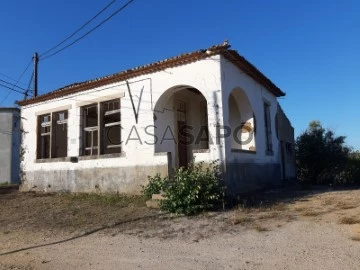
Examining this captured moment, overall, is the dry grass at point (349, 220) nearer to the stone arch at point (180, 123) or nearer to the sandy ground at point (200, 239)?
the sandy ground at point (200, 239)

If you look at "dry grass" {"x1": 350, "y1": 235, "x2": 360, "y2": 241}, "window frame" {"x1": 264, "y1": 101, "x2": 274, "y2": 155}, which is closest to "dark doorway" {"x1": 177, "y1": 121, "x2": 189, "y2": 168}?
"window frame" {"x1": 264, "y1": 101, "x2": 274, "y2": 155}

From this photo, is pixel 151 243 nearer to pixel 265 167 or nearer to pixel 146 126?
pixel 146 126

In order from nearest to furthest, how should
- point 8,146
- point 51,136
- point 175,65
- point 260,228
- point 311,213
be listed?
1. point 260,228
2. point 311,213
3. point 175,65
4. point 51,136
5. point 8,146

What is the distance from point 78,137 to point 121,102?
2.48 metres

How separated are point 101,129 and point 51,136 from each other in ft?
9.59

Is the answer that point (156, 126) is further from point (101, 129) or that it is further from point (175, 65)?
point (101, 129)

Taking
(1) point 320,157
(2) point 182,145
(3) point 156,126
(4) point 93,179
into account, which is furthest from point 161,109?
(1) point 320,157

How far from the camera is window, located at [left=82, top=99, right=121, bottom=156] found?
12984mm

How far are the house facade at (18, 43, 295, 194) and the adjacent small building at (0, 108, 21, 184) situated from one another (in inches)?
435

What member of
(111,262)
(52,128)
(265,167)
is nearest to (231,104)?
(265,167)

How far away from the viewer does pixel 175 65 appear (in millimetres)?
11125

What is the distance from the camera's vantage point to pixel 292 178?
17094mm

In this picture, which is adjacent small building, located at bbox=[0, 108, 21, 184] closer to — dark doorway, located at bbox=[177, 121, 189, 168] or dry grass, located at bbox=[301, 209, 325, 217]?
dark doorway, located at bbox=[177, 121, 189, 168]

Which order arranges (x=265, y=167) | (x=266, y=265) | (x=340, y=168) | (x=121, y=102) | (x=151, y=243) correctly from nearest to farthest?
(x=266, y=265)
(x=151, y=243)
(x=121, y=102)
(x=265, y=167)
(x=340, y=168)
